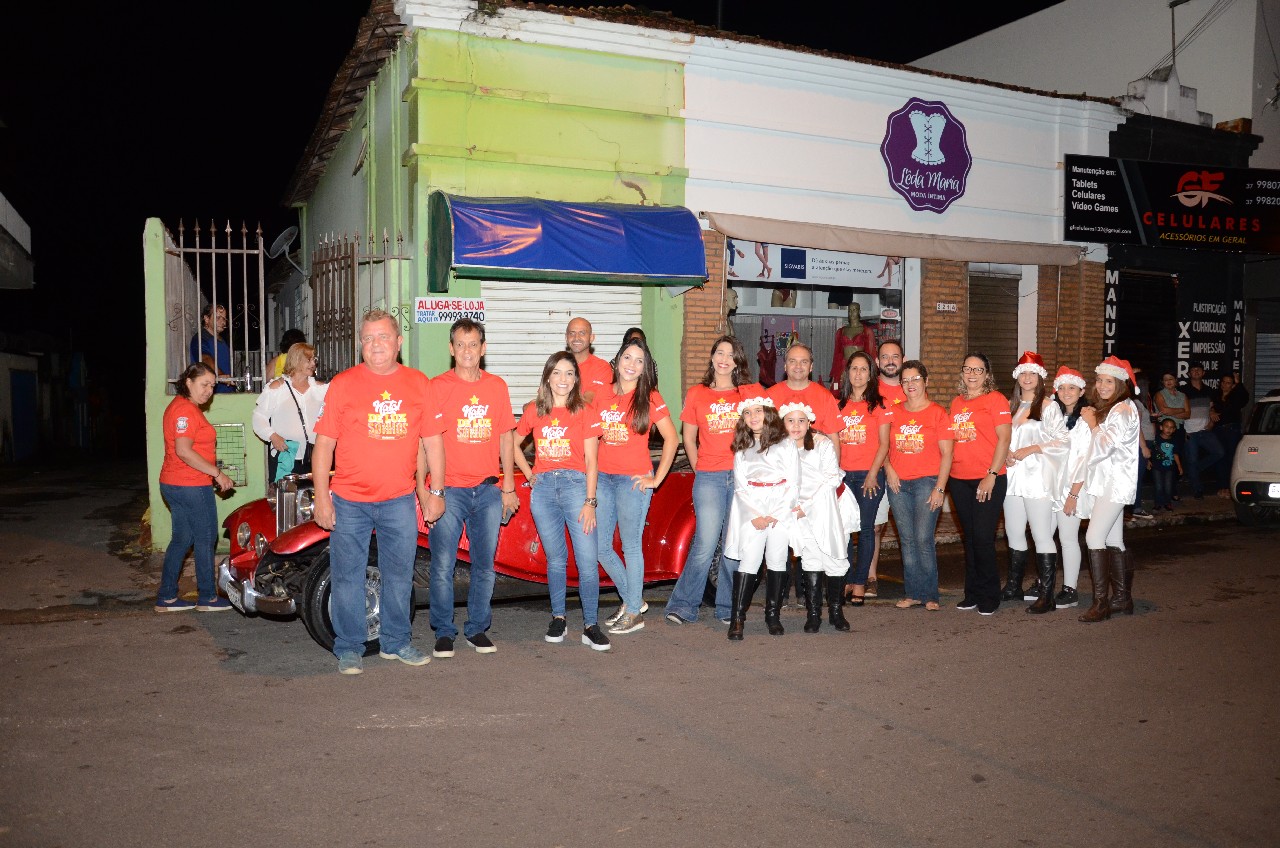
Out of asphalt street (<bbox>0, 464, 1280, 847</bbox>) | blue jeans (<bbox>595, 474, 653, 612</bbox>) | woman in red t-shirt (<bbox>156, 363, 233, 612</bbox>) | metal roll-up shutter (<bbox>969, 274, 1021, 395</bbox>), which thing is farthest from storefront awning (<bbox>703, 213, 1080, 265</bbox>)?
woman in red t-shirt (<bbox>156, 363, 233, 612</bbox>)

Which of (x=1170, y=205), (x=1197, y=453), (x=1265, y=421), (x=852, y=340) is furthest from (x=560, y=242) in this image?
(x=1170, y=205)

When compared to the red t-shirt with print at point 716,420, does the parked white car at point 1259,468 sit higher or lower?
lower

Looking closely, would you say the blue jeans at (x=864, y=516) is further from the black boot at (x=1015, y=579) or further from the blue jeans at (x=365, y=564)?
the blue jeans at (x=365, y=564)

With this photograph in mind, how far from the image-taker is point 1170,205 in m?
15.9

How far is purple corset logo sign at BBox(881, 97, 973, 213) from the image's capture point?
13.8m

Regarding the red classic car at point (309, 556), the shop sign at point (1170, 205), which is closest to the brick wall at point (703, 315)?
the red classic car at point (309, 556)

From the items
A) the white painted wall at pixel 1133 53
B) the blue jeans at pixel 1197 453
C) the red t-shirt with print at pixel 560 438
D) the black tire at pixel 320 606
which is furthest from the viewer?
the white painted wall at pixel 1133 53

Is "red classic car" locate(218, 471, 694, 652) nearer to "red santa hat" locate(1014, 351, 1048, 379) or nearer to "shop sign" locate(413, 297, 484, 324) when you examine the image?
"red santa hat" locate(1014, 351, 1048, 379)

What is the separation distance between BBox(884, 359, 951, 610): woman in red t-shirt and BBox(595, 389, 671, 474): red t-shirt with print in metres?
2.02

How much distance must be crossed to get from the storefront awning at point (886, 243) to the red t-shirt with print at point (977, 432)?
5340mm

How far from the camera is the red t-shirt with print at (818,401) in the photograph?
733 centimetres

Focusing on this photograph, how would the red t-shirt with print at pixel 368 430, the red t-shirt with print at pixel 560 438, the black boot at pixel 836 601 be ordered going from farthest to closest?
the black boot at pixel 836 601 < the red t-shirt with print at pixel 560 438 < the red t-shirt with print at pixel 368 430

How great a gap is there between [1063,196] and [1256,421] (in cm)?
425

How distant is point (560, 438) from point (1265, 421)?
10104mm
